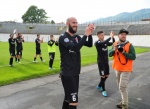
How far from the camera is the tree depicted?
112 meters

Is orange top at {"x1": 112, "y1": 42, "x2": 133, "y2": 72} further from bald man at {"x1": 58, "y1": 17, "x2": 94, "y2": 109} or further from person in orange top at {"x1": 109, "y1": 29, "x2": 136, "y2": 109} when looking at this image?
bald man at {"x1": 58, "y1": 17, "x2": 94, "y2": 109}

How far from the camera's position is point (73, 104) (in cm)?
498

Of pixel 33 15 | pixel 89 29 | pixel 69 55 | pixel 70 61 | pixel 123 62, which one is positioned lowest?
pixel 123 62

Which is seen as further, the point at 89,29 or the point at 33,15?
the point at 33,15

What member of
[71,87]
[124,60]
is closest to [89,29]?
[71,87]

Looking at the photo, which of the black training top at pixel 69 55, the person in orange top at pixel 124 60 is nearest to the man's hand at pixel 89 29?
the black training top at pixel 69 55

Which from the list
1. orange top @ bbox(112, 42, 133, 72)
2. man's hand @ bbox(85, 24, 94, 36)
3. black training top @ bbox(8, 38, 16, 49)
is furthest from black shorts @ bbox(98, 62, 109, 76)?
black training top @ bbox(8, 38, 16, 49)

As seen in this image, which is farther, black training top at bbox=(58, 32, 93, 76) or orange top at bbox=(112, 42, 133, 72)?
orange top at bbox=(112, 42, 133, 72)

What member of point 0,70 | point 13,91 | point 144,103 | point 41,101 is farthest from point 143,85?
point 0,70

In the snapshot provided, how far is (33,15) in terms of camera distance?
367 ft

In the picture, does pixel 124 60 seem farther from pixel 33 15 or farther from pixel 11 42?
pixel 33 15

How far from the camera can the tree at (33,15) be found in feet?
367

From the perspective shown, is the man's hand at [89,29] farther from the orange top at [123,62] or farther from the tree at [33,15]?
the tree at [33,15]

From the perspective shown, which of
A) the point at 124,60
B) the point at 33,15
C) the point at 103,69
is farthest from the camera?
the point at 33,15
